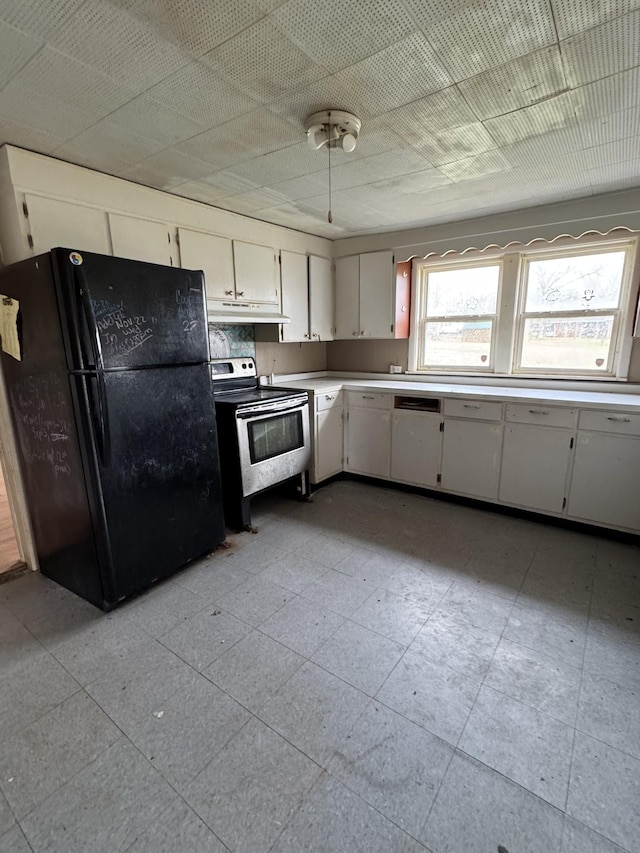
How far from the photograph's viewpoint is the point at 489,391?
3256 millimetres

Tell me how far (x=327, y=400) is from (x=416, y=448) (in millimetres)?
902

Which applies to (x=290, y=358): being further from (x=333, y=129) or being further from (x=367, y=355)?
(x=333, y=129)

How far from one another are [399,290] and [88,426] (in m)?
3.04

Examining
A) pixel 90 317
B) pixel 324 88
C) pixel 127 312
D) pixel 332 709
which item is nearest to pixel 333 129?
pixel 324 88

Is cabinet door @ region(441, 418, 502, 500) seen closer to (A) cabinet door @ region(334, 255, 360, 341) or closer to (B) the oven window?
(B) the oven window

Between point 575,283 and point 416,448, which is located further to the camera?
point 416,448

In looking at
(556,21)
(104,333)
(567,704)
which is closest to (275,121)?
(556,21)

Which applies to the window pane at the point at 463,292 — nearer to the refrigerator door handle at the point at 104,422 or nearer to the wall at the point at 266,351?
the wall at the point at 266,351

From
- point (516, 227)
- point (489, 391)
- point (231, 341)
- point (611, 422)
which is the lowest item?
point (611, 422)

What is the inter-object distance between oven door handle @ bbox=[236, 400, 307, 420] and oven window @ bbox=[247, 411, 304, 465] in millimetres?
44

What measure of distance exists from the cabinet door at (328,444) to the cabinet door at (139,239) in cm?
174

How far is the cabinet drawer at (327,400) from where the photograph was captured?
355 centimetres

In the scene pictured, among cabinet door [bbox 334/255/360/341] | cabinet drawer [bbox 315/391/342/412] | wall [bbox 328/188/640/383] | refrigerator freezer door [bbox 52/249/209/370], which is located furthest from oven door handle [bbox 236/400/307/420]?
wall [bbox 328/188/640/383]

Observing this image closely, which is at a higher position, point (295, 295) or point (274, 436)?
point (295, 295)
